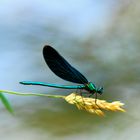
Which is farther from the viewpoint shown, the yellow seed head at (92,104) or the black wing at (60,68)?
the black wing at (60,68)

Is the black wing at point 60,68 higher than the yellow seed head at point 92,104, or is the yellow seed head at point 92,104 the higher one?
the black wing at point 60,68

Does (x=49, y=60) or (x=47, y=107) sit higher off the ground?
(x=47, y=107)

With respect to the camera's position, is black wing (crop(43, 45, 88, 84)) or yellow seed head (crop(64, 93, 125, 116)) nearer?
yellow seed head (crop(64, 93, 125, 116))

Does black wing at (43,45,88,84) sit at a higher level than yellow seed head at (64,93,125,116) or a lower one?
higher

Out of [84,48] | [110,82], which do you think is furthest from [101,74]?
[84,48]

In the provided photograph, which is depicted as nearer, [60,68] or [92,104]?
[92,104]

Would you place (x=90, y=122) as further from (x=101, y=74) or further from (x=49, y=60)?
(x=49, y=60)

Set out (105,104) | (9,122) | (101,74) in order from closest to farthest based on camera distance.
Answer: (105,104) → (9,122) → (101,74)

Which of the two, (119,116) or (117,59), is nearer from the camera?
(119,116)
